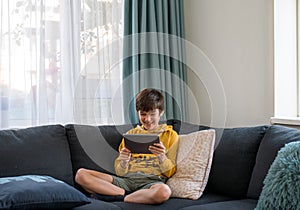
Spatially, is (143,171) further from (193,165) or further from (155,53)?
(155,53)

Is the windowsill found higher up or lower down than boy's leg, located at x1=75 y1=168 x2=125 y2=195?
higher up

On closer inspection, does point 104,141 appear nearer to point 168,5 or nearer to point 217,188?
point 217,188

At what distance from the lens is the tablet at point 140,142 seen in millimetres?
2621

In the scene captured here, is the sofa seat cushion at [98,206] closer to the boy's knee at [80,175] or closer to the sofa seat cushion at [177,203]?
A: the sofa seat cushion at [177,203]

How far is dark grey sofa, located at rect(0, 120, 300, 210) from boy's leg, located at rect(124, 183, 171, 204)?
41mm

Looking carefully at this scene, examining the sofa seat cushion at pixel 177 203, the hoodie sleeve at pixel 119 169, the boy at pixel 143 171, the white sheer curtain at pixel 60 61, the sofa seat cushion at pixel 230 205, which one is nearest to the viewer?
the sofa seat cushion at pixel 230 205

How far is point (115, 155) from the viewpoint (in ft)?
9.51

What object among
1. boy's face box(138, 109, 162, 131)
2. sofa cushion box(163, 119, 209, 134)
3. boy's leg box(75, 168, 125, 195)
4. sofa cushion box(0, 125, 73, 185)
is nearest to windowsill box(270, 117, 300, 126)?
sofa cushion box(163, 119, 209, 134)

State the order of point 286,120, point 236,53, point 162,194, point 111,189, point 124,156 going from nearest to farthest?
point 162,194 → point 111,189 → point 124,156 → point 286,120 → point 236,53

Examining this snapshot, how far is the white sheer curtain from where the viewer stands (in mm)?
3043

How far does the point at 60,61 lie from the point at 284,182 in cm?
182

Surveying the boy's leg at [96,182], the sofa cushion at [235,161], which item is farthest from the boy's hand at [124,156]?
the sofa cushion at [235,161]

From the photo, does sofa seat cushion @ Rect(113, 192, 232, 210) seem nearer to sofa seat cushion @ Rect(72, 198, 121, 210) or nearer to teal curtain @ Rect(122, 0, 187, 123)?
sofa seat cushion @ Rect(72, 198, 121, 210)

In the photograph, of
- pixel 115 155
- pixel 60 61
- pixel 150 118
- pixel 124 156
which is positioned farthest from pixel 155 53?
pixel 124 156
